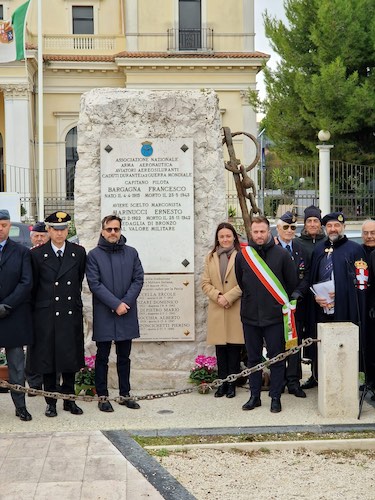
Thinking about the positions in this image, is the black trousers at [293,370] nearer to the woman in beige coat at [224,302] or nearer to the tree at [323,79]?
the woman in beige coat at [224,302]

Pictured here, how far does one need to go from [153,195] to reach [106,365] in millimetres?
1827

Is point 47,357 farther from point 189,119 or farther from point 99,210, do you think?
point 189,119

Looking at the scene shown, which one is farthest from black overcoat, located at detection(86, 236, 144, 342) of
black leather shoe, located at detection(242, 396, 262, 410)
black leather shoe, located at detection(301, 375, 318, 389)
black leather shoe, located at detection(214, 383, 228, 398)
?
black leather shoe, located at detection(301, 375, 318, 389)

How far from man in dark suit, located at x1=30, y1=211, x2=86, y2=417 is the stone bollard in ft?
7.14

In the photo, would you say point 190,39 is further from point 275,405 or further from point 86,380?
point 275,405

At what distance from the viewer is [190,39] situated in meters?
33.2

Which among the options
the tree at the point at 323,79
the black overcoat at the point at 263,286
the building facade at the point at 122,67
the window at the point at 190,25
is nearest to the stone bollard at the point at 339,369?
the black overcoat at the point at 263,286

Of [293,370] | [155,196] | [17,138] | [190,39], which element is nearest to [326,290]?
[293,370]

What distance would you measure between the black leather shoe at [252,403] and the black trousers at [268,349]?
0.04m

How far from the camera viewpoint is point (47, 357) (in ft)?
22.9

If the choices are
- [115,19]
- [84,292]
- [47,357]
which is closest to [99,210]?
[84,292]

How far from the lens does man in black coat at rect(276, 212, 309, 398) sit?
304 inches

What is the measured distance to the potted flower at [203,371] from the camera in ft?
26.1

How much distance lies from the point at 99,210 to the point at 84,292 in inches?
33.7
